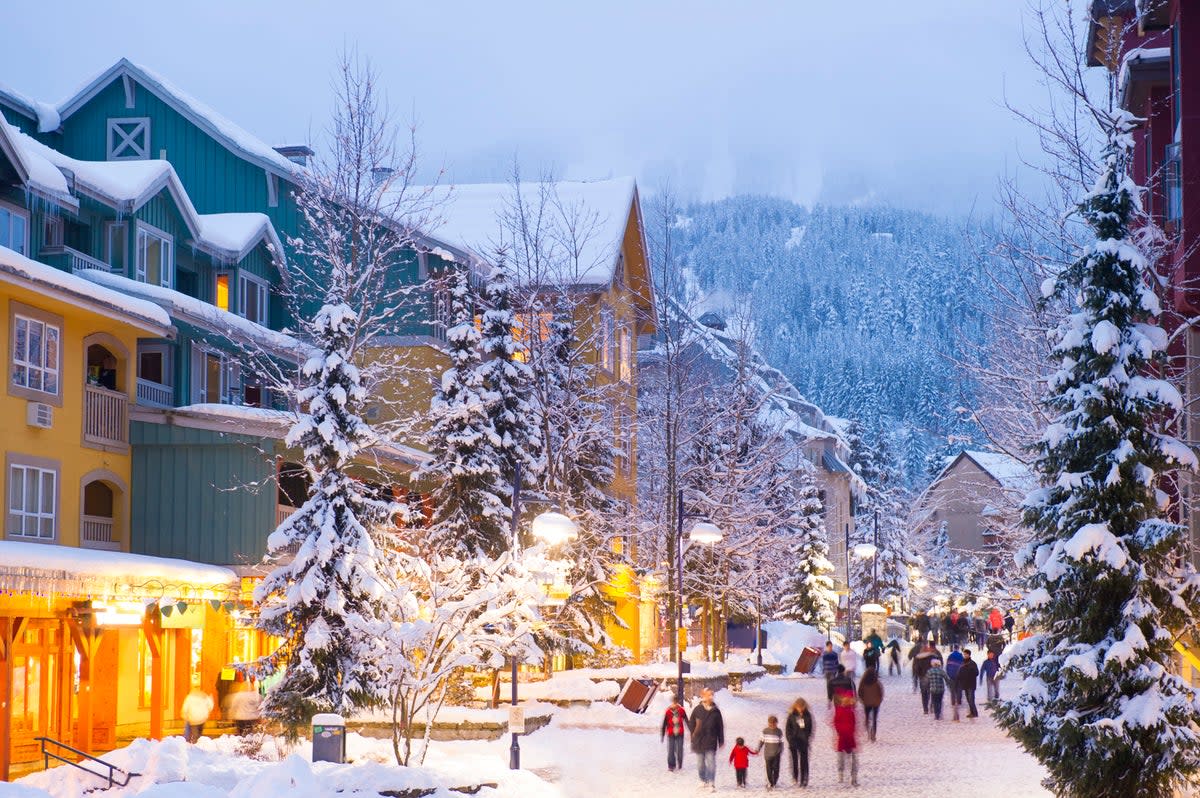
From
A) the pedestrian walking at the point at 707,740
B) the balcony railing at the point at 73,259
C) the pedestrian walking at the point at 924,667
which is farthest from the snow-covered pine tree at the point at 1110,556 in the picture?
the balcony railing at the point at 73,259

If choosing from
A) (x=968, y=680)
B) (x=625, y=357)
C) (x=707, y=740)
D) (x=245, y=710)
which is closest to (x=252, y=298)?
(x=245, y=710)

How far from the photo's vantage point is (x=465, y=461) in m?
34.8

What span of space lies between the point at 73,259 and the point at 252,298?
7.44 meters

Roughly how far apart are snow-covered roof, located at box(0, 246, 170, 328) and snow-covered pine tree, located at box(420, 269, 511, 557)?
6.55m

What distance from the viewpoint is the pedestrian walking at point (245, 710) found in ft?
98.2

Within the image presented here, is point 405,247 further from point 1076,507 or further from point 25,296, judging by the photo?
point 1076,507

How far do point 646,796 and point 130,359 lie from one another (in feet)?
52.0

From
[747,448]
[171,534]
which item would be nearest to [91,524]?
[171,534]

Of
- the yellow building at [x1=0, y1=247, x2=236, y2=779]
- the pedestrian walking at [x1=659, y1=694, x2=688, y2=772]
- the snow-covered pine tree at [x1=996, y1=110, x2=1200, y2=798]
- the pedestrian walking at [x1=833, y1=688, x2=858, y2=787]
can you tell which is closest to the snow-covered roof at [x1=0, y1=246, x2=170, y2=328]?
the yellow building at [x1=0, y1=247, x2=236, y2=779]

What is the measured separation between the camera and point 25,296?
27.7 m

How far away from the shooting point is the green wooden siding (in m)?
32.5

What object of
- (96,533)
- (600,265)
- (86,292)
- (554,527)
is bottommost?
(96,533)

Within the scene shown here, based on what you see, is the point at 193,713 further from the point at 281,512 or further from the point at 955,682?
the point at 955,682

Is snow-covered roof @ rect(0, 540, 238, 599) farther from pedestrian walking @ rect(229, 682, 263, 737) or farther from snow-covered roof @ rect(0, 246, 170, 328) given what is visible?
snow-covered roof @ rect(0, 246, 170, 328)
